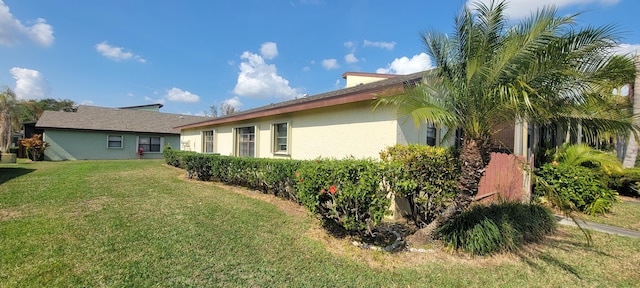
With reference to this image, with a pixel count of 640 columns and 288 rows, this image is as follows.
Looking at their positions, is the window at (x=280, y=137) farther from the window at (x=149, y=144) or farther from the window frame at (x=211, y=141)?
the window at (x=149, y=144)

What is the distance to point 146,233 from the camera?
4.50m

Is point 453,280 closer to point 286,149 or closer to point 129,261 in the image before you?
point 129,261

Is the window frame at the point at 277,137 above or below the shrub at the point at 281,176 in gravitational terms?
above

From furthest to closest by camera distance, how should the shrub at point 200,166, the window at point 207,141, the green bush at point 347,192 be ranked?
the window at point 207,141
the shrub at point 200,166
the green bush at point 347,192

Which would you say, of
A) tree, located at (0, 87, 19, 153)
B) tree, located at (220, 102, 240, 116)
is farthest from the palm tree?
tree, located at (220, 102, 240, 116)

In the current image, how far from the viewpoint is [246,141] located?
11.5 meters

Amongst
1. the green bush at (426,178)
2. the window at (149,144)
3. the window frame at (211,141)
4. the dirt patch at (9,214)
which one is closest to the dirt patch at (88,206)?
the dirt patch at (9,214)

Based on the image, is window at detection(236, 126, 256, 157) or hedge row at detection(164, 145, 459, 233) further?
window at detection(236, 126, 256, 157)

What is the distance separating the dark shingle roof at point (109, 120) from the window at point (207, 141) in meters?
8.24

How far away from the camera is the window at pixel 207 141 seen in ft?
49.3

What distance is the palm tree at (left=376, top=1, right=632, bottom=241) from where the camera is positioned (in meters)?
3.22

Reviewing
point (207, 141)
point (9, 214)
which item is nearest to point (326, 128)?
point (9, 214)

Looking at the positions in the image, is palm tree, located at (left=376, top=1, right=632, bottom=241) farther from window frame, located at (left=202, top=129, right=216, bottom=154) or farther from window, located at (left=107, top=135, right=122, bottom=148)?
window, located at (left=107, top=135, right=122, bottom=148)

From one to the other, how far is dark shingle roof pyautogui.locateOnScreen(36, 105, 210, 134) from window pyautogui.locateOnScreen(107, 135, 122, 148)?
25.8 inches
